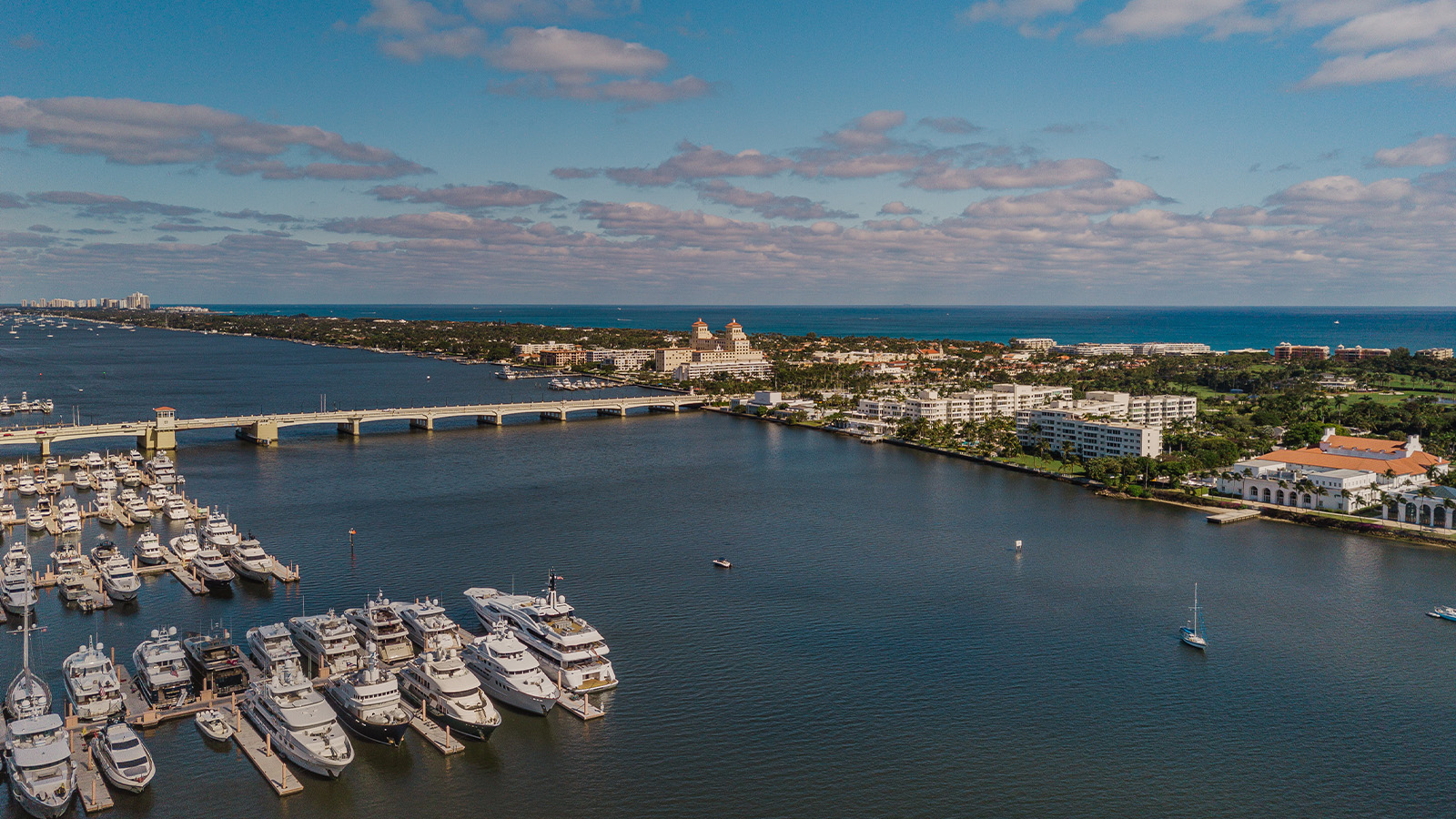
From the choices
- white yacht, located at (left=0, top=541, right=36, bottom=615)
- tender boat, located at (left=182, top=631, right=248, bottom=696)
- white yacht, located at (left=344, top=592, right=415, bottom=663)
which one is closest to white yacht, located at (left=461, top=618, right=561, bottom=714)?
white yacht, located at (left=344, top=592, right=415, bottom=663)

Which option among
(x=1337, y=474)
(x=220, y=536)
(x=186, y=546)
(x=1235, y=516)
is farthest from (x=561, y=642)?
(x=1337, y=474)

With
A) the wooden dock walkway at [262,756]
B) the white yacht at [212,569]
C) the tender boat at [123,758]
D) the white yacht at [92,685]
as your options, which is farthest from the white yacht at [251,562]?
the tender boat at [123,758]

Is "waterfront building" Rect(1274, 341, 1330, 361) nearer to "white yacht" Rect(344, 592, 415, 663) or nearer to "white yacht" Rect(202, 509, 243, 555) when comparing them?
"white yacht" Rect(202, 509, 243, 555)

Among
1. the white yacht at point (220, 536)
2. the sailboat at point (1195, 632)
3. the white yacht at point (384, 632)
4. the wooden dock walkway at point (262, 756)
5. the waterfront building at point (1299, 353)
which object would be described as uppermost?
the waterfront building at point (1299, 353)

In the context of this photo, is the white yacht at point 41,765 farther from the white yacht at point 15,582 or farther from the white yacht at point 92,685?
the white yacht at point 15,582

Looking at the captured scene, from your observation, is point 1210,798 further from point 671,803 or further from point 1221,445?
point 1221,445

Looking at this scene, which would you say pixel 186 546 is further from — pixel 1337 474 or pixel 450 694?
pixel 1337 474
